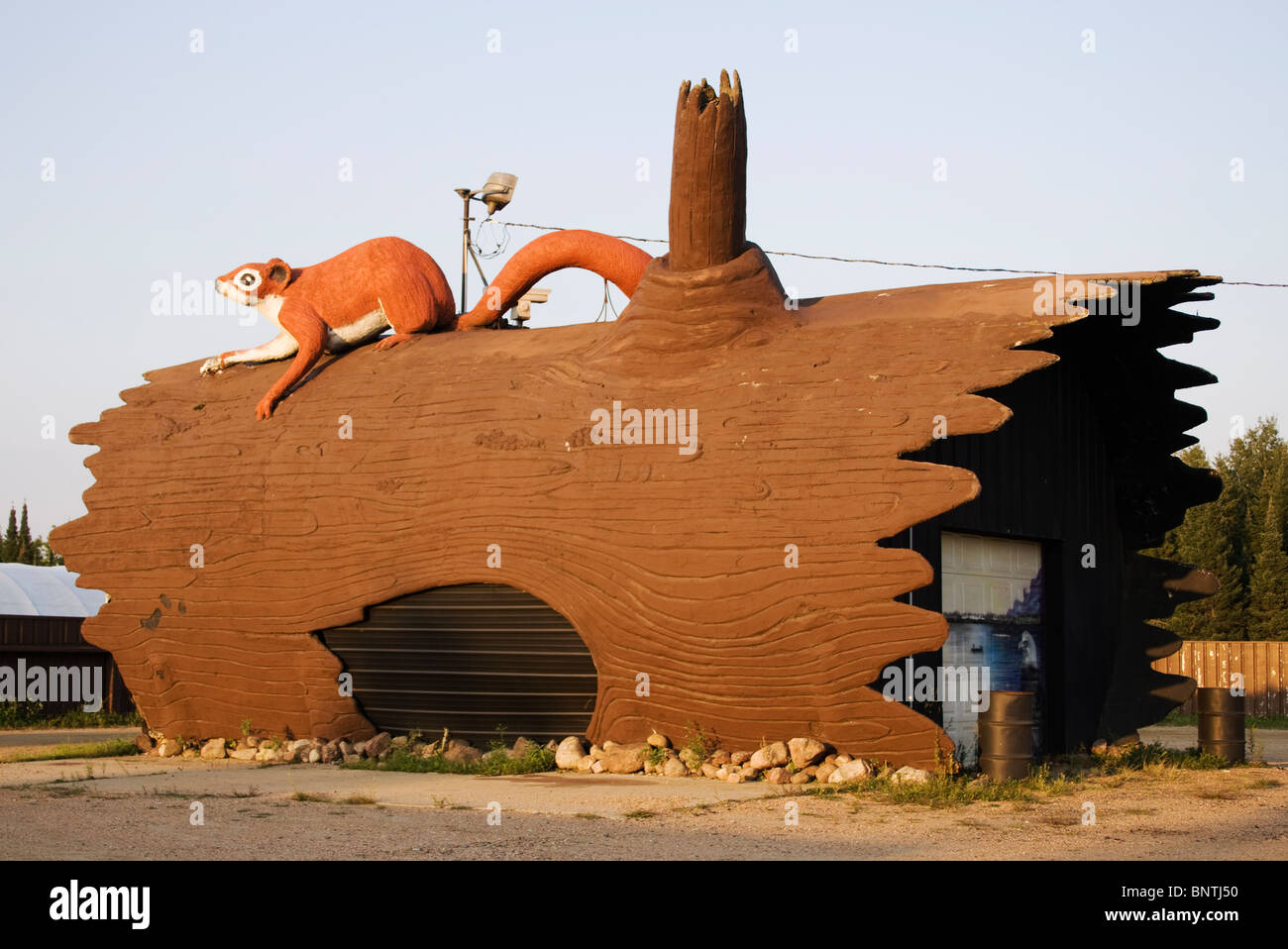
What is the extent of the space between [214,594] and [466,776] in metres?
3.52

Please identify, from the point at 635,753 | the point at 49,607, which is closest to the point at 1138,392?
the point at 635,753

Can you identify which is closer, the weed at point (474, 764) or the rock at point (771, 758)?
the rock at point (771, 758)

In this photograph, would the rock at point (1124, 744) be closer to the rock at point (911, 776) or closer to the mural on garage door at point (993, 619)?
the mural on garage door at point (993, 619)

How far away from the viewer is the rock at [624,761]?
1041cm

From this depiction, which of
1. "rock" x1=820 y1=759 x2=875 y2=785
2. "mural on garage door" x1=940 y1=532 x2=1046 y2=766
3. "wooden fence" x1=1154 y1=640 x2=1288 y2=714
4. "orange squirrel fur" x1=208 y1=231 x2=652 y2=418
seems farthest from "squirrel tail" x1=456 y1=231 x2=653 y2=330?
"wooden fence" x1=1154 y1=640 x2=1288 y2=714

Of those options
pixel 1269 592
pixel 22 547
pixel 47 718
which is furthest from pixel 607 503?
pixel 22 547

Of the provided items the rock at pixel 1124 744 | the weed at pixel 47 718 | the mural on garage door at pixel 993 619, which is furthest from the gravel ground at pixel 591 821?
the weed at pixel 47 718

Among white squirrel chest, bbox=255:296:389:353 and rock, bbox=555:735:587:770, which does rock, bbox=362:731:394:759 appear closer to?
rock, bbox=555:735:587:770

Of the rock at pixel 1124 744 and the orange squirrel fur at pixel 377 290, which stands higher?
the orange squirrel fur at pixel 377 290

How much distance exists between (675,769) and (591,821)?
2.22m

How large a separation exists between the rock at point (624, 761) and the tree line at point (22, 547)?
1734 inches

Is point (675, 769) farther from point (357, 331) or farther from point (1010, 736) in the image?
point (357, 331)

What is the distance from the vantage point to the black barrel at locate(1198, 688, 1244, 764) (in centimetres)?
1236
